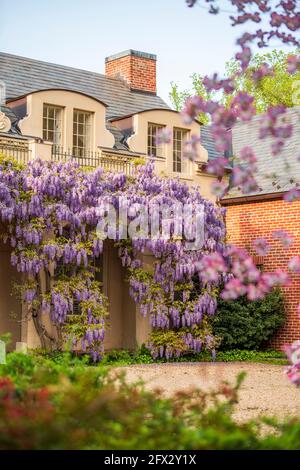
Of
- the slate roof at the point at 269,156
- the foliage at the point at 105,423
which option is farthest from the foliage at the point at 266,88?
the foliage at the point at 105,423

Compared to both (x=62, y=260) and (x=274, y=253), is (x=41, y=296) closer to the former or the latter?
(x=62, y=260)

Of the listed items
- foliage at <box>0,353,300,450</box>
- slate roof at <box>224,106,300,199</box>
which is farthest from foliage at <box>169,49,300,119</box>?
foliage at <box>0,353,300,450</box>

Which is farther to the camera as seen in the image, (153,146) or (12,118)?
(153,146)

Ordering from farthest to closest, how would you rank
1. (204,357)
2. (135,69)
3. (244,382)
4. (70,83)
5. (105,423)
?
(135,69) < (70,83) < (204,357) < (244,382) < (105,423)

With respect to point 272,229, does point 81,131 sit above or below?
above

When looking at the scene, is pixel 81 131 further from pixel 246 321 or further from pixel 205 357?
pixel 205 357

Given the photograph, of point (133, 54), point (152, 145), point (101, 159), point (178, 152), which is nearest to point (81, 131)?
point (101, 159)

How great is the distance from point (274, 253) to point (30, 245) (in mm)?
6447

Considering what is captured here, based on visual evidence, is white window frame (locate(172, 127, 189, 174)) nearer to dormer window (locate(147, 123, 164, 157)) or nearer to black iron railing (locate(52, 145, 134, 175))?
dormer window (locate(147, 123, 164, 157))

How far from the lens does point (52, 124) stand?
19.0 m

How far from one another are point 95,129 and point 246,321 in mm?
5681

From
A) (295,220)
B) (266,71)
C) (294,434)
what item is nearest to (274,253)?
(295,220)
